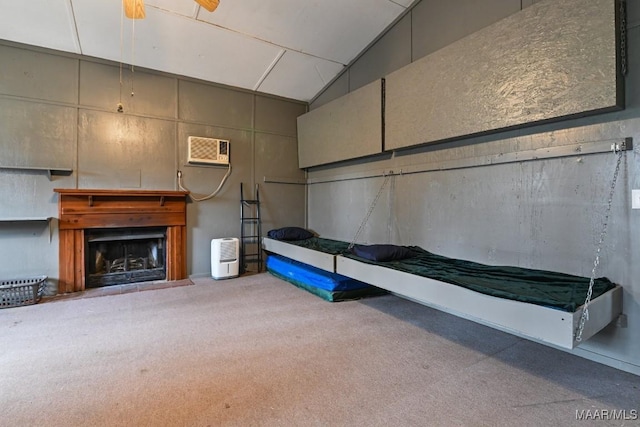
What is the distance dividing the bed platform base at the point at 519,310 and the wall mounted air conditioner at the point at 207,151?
3221mm

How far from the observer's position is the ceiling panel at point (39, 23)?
10.1ft

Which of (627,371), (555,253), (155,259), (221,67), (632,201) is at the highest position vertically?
(221,67)

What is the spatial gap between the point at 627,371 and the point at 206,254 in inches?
184

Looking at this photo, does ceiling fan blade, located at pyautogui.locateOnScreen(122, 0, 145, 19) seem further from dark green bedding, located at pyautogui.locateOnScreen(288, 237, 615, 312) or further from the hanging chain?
the hanging chain

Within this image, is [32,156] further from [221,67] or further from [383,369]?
[383,369]

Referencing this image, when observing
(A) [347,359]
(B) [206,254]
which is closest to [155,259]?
(B) [206,254]

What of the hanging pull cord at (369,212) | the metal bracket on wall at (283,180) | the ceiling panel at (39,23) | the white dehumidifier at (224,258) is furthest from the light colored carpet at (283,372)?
the ceiling panel at (39,23)

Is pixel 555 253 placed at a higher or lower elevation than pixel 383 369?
higher

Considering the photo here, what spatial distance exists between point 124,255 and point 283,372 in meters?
3.48

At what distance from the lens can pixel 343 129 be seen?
4.33 m

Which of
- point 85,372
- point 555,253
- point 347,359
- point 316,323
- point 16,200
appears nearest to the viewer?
point 85,372

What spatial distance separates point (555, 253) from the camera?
246cm

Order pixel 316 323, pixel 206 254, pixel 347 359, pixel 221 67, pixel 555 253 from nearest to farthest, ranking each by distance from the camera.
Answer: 1. pixel 347 359
2. pixel 555 253
3. pixel 316 323
4. pixel 221 67
5. pixel 206 254

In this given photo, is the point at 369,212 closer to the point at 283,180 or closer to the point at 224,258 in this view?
the point at 283,180
